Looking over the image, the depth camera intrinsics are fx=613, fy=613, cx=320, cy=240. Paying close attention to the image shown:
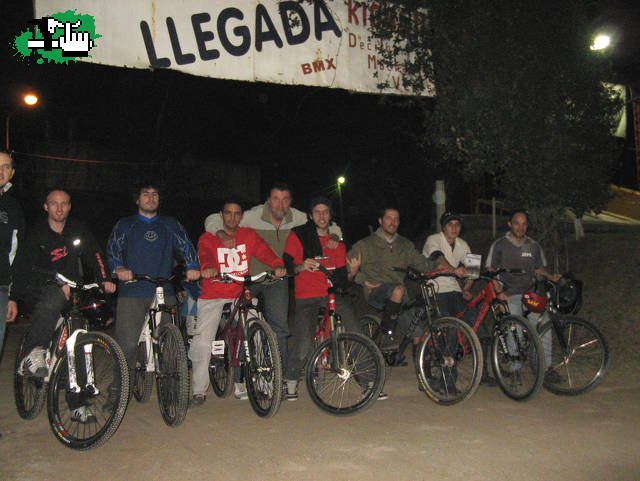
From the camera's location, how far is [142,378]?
5.96 meters

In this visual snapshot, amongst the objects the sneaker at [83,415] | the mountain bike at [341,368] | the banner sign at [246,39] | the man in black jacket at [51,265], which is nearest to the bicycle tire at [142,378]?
the man in black jacket at [51,265]

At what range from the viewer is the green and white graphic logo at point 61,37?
6852 mm

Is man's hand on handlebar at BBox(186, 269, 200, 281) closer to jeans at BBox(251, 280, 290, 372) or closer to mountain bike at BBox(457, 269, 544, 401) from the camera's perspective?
jeans at BBox(251, 280, 290, 372)

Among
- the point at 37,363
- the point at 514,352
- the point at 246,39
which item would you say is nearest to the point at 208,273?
the point at 37,363

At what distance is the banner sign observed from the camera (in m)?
7.31

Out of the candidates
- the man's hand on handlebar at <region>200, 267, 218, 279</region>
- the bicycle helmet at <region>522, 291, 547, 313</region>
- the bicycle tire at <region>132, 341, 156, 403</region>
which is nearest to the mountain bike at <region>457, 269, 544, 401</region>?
the bicycle helmet at <region>522, 291, 547, 313</region>

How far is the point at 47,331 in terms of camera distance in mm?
5402

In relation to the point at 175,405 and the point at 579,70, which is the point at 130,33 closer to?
the point at 175,405

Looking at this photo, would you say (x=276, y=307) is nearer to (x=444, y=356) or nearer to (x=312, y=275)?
(x=312, y=275)

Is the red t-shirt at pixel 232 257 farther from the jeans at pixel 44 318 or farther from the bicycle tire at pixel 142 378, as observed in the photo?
the jeans at pixel 44 318

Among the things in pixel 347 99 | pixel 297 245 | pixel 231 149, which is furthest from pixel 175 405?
pixel 231 149

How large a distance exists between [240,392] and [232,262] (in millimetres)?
1326

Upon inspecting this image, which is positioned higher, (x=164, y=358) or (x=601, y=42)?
(x=601, y=42)

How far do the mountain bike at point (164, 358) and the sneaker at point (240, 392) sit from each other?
885mm
